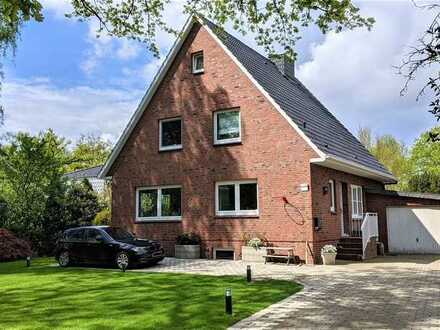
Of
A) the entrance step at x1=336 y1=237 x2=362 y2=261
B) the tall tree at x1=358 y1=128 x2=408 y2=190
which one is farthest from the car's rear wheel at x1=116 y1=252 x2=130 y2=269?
the tall tree at x1=358 y1=128 x2=408 y2=190

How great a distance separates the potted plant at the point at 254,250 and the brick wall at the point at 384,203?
8070 mm

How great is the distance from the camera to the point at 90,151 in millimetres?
55219

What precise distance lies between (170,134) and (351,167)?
26.9 ft

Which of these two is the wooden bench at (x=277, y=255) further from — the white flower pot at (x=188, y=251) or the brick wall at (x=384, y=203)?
the brick wall at (x=384, y=203)

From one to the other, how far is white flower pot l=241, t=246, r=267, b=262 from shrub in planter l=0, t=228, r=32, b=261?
11.4 metres

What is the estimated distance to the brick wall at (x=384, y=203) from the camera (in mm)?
21859

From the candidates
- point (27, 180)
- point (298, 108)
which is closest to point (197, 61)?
point (298, 108)

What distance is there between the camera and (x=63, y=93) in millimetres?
31047

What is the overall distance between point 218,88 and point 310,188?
19.7 ft

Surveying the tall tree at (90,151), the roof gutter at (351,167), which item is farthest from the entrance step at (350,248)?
the tall tree at (90,151)

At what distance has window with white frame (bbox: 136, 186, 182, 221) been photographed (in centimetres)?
2044

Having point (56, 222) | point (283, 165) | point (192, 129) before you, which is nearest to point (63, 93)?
point (56, 222)

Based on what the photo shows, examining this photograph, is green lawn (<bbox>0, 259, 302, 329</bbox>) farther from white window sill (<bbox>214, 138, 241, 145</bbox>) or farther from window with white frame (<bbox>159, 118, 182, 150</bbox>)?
window with white frame (<bbox>159, 118, 182, 150</bbox>)

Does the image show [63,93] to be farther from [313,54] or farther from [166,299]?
[166,299]
